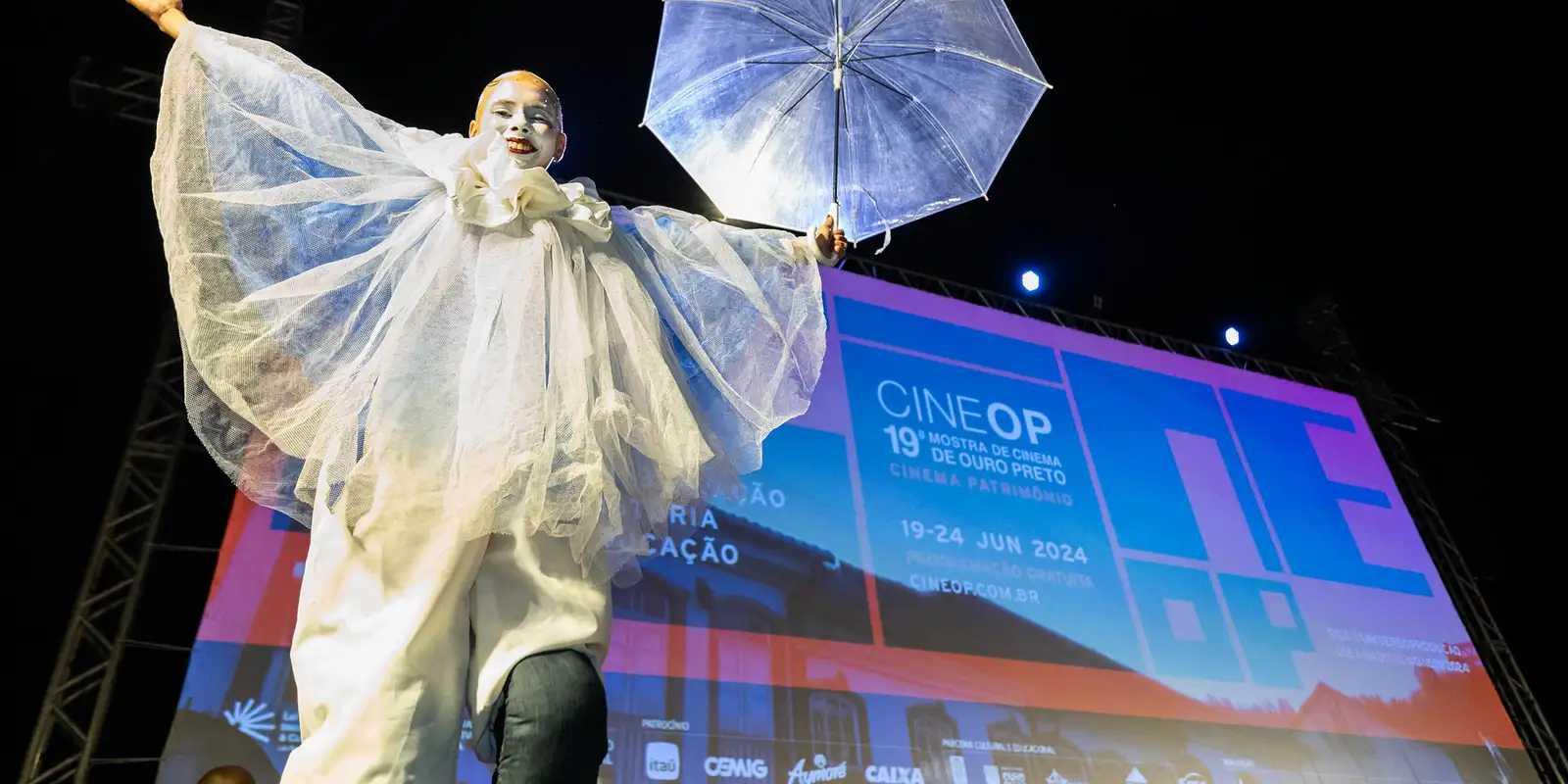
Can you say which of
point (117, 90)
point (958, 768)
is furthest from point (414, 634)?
point (117, 90)

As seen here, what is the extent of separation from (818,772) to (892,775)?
23cm

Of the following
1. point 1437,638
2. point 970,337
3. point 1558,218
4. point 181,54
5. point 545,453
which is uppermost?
point 1558,218

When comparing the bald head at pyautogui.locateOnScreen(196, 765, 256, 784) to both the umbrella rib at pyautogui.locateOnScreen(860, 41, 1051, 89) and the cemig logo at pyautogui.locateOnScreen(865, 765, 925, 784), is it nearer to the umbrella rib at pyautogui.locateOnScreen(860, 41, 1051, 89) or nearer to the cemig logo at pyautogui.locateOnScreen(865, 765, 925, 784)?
the cemig logo at pyautogui.locateOnScreen(865, 765, 925, 784)

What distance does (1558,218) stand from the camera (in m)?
4.65

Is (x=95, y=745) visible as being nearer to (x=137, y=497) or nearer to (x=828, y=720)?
(x=137, y=497)

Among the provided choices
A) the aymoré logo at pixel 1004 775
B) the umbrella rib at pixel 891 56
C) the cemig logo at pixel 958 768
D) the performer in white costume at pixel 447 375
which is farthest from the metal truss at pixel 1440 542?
the performer in white costume at pixel 447 375

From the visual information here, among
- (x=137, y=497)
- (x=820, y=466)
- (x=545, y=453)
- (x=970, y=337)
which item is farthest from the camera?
(x=970, y=337)

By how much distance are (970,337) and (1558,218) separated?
9.89ft

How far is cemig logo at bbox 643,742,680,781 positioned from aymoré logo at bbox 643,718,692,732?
4cm

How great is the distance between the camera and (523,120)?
1264mm

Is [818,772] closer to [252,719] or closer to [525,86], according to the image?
[252,719]

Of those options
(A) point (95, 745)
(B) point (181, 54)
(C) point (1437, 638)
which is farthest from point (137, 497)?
(C) point (1437, 638)

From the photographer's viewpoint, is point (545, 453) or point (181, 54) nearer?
point (545, 453)

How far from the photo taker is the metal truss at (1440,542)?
4.73m
